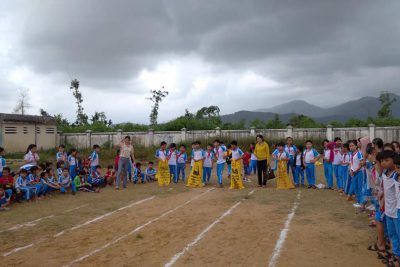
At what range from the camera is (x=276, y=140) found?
95.3ft

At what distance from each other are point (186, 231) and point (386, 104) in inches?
1729

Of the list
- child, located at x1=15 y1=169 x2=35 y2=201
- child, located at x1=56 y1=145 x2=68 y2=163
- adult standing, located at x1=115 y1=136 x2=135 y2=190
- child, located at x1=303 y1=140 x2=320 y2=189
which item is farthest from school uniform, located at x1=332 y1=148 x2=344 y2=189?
child, located at x1=15 y1=169 x2=35 y2=201

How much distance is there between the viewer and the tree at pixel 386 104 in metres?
44.6

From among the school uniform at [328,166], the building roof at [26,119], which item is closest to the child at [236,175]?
the school uniform at [328,166]

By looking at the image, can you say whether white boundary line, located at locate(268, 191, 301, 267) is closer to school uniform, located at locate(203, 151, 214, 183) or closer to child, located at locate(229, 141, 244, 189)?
child, located at locate(229, 141, 244, 189)

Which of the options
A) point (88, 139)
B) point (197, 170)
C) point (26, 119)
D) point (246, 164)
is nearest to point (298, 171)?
point (246, 164)

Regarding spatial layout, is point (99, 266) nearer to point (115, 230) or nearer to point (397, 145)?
point (115, 230)

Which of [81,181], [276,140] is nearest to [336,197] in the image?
[81,181]

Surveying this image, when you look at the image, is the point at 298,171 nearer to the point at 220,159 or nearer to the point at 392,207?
the point at 220,159

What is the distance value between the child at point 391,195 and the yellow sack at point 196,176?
927cm

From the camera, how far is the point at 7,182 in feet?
38.2

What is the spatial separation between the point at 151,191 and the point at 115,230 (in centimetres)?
538

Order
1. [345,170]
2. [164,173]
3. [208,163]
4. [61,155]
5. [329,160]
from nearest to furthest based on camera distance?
1. [345,170]
2. [329,160]
3. [61,155]
4. [208,163]
5. [164,173]

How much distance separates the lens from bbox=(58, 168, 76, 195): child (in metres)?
13.2
